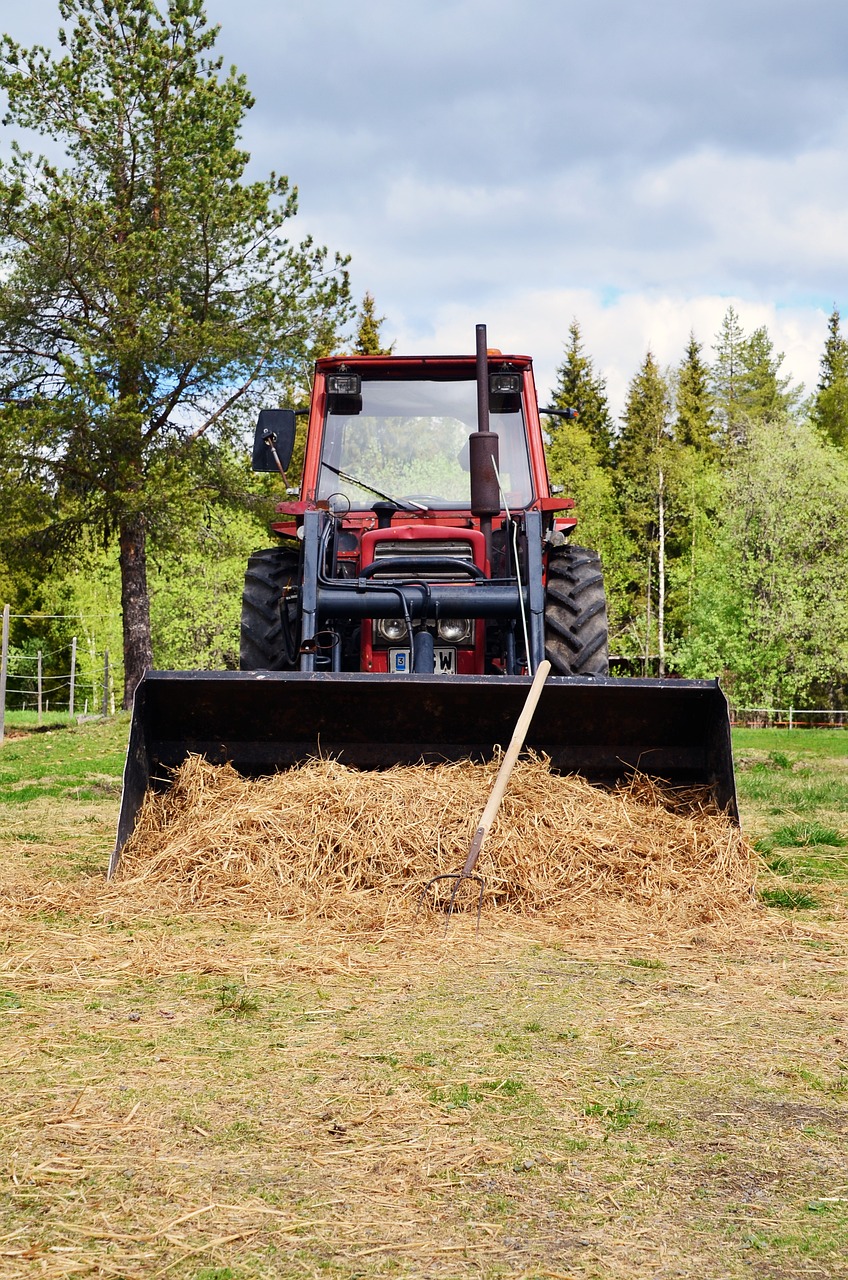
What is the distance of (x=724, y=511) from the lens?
36.5m

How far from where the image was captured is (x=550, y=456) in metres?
40.0

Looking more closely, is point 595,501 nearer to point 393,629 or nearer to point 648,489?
point 648,489

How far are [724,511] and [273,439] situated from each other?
31487mm

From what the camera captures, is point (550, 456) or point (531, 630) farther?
point (550, 456)

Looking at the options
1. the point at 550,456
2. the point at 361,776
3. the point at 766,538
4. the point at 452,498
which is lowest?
the point at 361,776

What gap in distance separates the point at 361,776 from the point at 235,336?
1475 cm

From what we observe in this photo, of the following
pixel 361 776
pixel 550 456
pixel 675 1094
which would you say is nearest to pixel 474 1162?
→ pixel 675 1094

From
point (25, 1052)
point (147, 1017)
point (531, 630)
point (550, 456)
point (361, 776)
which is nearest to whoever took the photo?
point (25, 1052)

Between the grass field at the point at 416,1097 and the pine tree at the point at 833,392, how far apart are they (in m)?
41.6

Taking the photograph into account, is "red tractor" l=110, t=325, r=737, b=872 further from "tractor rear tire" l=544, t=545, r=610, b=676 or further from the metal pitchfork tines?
the metal pitchfork tines

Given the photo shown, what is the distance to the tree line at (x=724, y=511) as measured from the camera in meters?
35.2

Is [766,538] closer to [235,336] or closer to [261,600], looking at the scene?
[235,336]

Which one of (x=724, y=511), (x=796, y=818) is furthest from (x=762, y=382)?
(x=796, y=818)

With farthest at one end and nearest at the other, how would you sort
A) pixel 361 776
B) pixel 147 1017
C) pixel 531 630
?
1. pixel 531 630
2. pixel 361 776
3. pixel 147 1017
